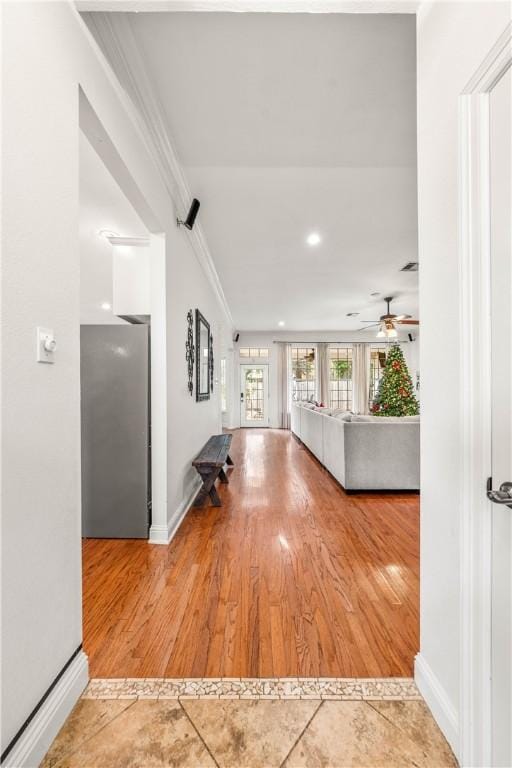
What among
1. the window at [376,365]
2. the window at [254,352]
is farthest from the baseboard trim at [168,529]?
the window at [376,365]

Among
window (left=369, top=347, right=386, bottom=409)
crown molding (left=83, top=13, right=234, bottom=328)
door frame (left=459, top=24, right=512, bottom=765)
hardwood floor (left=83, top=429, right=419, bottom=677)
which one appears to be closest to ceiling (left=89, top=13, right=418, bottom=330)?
crown molding (left=83, top=13, right=234, bottom=328)

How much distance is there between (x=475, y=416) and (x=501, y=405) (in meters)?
0.07

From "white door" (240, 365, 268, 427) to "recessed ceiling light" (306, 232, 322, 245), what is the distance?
5613mm

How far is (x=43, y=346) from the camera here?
1.06m

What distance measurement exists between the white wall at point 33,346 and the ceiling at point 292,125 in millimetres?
603

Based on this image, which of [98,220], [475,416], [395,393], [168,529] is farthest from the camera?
[395,393]

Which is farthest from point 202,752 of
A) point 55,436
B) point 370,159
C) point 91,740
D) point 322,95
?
point 370,159

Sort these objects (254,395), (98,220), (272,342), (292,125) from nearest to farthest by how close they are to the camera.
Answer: (292,125), (98,220), (272,342), (254,395)

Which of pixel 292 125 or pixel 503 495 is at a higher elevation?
pixel 292 125

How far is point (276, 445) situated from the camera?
21.2ft

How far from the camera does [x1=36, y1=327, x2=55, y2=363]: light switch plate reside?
104 centimetres

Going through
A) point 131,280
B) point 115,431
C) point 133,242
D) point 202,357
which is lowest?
point 115,431

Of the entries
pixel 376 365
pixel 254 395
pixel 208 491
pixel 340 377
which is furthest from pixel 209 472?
pixel 376 365

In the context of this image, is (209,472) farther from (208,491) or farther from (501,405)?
(501,405)
